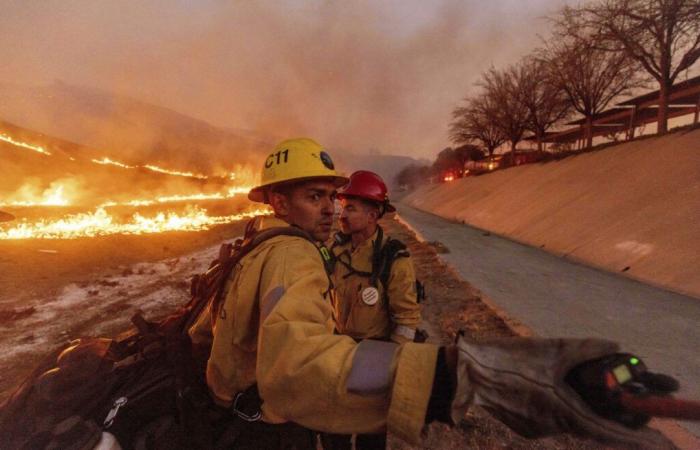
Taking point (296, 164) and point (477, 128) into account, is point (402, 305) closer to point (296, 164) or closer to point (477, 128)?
point (296, 164)

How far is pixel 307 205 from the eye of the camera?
198 cm

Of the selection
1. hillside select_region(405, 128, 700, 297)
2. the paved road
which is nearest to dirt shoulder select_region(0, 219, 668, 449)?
the paved road

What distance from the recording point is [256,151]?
112 metres

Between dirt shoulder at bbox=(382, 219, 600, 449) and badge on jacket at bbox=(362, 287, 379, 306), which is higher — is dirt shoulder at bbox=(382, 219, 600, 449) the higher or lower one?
the lower one

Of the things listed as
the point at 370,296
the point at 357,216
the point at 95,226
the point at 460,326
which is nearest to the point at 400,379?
the point at 370,296

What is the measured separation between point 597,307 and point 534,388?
6158mm

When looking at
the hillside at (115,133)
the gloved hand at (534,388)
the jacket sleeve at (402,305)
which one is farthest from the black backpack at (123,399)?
the hillside at (115,133)

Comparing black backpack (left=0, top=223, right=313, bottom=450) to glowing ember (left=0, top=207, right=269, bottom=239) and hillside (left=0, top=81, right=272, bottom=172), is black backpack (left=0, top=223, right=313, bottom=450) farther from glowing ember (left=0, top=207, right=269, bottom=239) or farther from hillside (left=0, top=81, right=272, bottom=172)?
hillside (left=0, top=81, right=272, bottom=172)

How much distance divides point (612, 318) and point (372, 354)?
19.7 ft

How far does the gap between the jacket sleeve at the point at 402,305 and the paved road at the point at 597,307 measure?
258cm

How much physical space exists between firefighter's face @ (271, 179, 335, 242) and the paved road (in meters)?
3.66

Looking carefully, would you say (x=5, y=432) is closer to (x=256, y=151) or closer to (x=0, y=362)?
(x=0, y=362)

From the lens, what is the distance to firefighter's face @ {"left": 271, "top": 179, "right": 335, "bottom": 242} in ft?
6.40

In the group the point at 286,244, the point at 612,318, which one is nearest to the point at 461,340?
the point at 286,244
